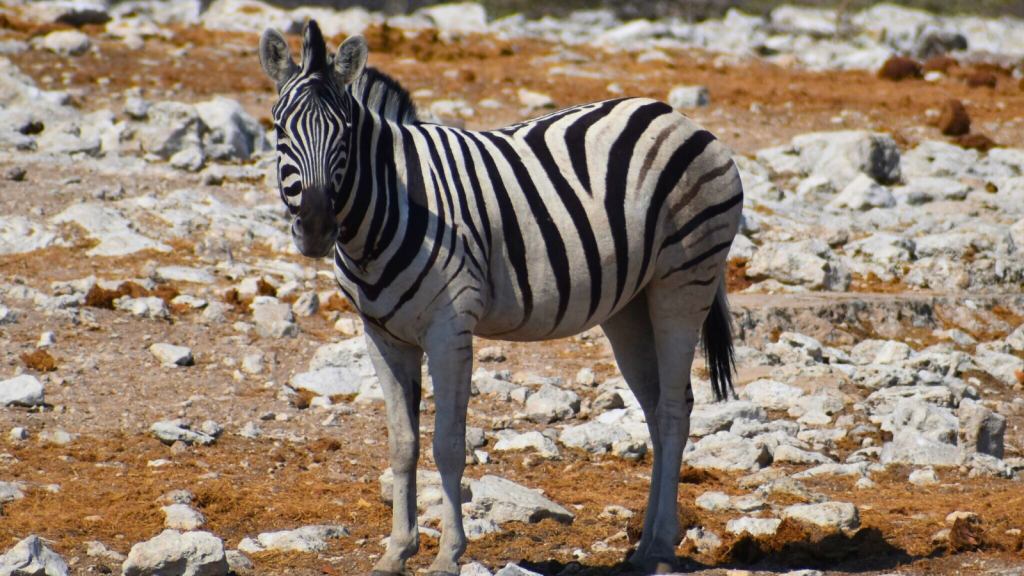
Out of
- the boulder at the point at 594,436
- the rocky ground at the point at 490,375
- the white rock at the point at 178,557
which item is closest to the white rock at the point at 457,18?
the rocky ground at the point at 490,375

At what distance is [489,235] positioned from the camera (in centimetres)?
451

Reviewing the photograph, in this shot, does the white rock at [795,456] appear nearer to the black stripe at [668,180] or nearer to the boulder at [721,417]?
the boulder at [721,417]

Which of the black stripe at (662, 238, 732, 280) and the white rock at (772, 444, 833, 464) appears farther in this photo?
the white rock at (772, 444, 833, 464)

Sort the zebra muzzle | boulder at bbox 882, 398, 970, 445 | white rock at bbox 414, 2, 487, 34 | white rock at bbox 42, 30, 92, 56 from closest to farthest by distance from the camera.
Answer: the zebra muzzle → boulder at bbox 882, 398, 970, 445 → white rock at bbox 42, 30, 92, 56 → white rock at bbox 414, 2, 487, 34

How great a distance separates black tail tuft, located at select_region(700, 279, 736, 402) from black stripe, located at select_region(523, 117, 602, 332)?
1121mm

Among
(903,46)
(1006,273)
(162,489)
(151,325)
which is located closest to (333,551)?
(162,489)

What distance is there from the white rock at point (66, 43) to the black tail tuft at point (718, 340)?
47.9 feet

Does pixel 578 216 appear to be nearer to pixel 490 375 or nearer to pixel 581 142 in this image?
pixel 581 142

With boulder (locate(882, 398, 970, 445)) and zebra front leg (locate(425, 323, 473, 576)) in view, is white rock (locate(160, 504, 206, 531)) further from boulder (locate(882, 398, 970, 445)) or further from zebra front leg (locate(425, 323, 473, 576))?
boulder (locate(882, 398, 970, 445))

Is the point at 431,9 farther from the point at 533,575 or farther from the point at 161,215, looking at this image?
the point at 533,575

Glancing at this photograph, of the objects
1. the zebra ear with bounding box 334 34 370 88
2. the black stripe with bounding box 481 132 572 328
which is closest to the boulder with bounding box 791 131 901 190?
the black stripe with bounding box 481 132 572 328

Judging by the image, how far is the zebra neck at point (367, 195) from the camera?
13.9 feet

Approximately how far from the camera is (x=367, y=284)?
14.3ft

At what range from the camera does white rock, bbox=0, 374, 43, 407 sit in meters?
6.82
